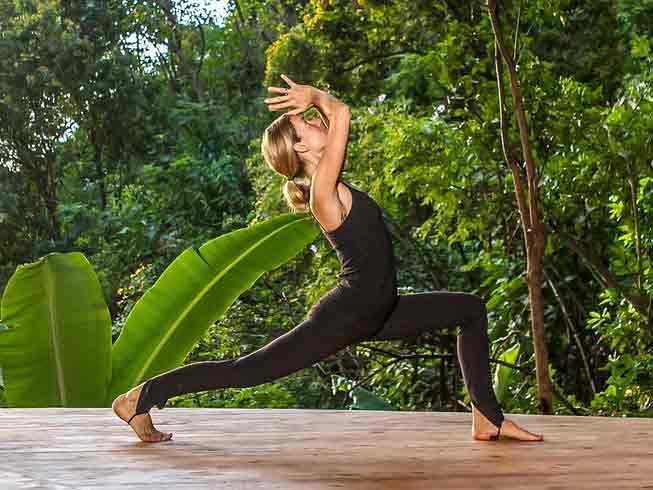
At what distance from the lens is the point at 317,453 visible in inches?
61.7

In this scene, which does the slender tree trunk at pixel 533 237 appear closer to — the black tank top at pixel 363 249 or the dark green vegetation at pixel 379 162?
the dark green vegetation at pixel 379 162

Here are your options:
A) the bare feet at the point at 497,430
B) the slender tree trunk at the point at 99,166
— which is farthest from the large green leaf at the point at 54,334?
the slender tree trunk at the point at 99,166

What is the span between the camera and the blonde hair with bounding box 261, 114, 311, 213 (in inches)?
62.8

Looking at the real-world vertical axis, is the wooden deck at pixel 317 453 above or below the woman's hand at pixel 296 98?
below

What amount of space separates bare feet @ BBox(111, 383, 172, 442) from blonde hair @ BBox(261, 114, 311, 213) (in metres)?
0.41

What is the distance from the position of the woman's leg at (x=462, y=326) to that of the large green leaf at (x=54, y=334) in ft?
3.76

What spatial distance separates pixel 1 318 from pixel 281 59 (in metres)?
2.48

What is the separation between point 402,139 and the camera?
3.33m

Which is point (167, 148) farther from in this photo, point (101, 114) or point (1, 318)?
point (1, 318)

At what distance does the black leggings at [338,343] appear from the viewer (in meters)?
1.56

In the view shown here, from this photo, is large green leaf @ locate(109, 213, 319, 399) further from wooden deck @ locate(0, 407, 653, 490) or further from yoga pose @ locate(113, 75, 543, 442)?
yoga pose @ locate(113, 75, 543, 442)

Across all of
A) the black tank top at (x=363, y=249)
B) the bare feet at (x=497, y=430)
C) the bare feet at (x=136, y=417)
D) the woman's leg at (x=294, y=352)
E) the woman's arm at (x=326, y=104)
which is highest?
the woman's arm at (x=326, y=104)

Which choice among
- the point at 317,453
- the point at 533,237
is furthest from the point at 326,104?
the point at 533,237

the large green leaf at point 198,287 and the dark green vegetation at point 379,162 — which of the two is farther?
the dark green vegetation at point 379,162
